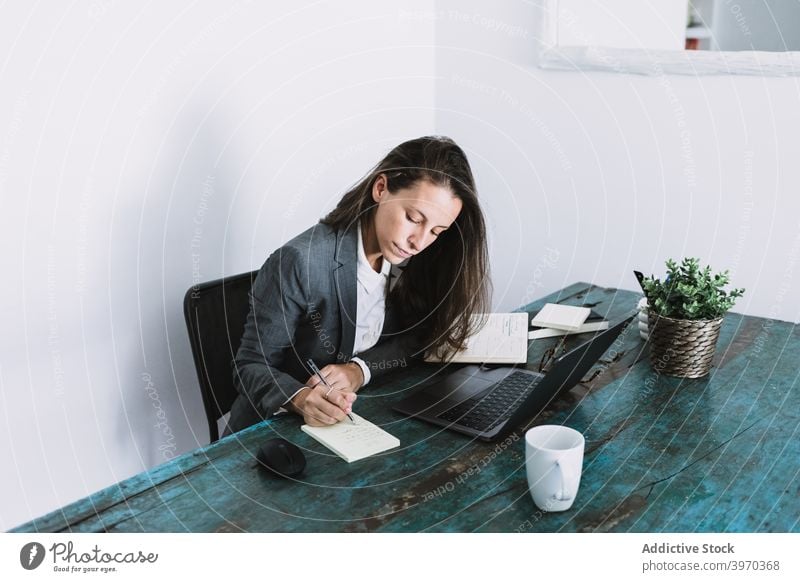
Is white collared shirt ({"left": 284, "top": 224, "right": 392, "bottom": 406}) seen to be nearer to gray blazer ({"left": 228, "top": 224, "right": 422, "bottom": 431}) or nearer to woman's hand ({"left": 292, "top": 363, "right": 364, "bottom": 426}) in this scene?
gray blazer ({"left": 228, "top": 224, "right": 422, "bottom": 431})

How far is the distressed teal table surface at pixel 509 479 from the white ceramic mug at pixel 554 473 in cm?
2

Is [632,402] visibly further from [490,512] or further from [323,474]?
[323,474]

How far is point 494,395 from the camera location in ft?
4.41

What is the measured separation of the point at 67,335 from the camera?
153 cm

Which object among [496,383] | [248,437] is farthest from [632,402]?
[248,437]

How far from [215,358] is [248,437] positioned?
46cm

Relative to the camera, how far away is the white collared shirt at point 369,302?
1604mm

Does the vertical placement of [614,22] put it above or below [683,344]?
above

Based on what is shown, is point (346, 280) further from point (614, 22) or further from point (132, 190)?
point (614, 22)

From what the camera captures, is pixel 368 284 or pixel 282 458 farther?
pixel 368 284

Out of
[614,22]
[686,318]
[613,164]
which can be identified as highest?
[614,22]

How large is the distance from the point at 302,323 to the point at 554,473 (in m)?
0.72

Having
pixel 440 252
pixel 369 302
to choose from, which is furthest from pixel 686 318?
pixel 369 302

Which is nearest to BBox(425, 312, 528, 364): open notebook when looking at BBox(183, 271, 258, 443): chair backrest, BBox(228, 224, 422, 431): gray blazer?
BBox(228, 224, 422, 431): gray blazer
